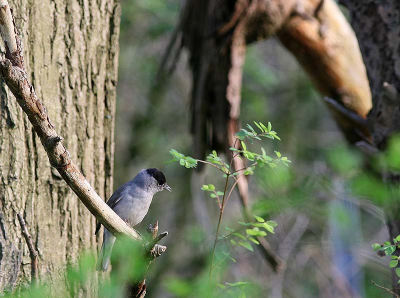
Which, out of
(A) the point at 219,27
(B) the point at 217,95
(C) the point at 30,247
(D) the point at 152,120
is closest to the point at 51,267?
(C) the point at 30,247

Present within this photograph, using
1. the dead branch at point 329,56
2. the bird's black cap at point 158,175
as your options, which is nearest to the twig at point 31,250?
the bird's black cap at point 158,175

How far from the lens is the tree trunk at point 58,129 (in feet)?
9.74

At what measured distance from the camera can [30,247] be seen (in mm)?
2949

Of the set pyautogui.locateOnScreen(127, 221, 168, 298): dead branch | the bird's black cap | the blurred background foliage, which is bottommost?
the blurred background foliage

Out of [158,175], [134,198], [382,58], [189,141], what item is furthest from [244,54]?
[189,141]

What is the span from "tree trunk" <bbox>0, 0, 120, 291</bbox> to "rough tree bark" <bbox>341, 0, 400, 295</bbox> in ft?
5.81

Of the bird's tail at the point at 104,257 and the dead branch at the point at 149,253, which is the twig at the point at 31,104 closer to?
the dead branch at the point at 149,253

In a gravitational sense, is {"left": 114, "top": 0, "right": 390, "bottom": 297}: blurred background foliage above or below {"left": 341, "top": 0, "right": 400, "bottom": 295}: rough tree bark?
below

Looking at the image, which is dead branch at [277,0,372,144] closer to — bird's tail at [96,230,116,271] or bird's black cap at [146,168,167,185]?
bird's black cap at [146,168,167,185]

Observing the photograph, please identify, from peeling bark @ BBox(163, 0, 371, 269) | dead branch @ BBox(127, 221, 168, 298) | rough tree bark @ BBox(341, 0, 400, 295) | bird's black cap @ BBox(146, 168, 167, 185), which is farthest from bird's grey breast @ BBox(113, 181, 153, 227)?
rough tree bark @ BBox(341, 0, 400, 295)

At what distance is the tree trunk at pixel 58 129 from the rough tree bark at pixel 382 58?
69.7 inches

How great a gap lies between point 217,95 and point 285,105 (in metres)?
5.06

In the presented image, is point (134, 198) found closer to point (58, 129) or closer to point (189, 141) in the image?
point (58, 129)

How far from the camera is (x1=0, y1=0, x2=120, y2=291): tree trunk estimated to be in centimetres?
297
